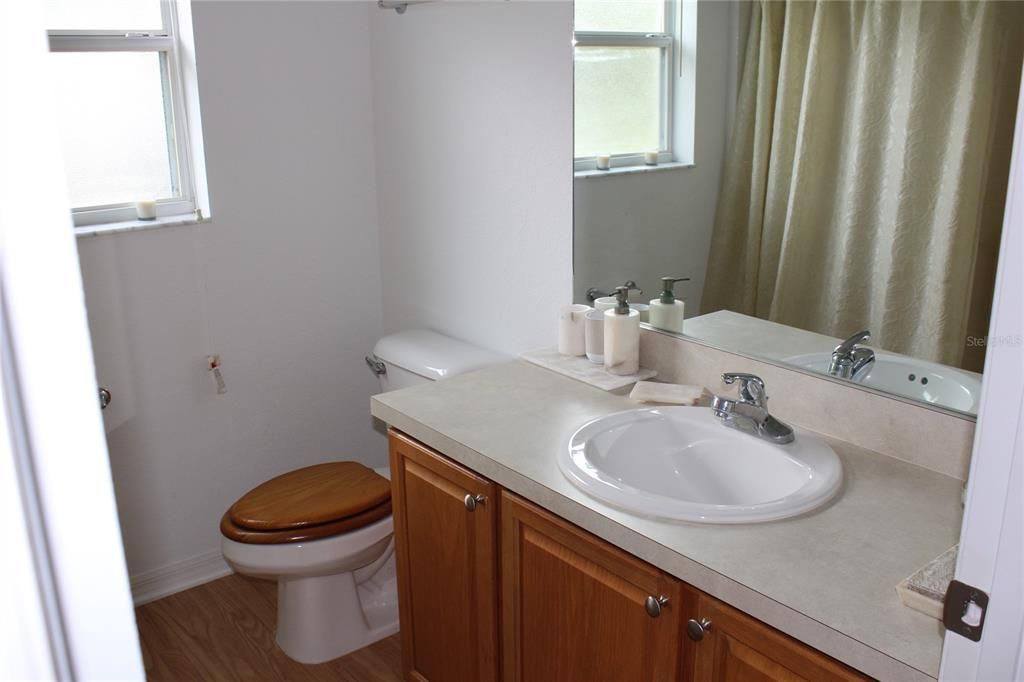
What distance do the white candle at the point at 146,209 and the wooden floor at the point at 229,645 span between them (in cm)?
116

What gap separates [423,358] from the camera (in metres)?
2.59

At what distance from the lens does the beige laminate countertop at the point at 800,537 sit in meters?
1.21

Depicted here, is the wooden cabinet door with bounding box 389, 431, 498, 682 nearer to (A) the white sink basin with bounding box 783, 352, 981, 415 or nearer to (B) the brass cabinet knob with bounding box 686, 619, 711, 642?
(B) the brass cabinet knob with bounding box 686, 619, 711, 642

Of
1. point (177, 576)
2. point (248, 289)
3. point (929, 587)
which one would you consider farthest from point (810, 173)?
point (177, 576)

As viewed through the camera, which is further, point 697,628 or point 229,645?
point 229,645

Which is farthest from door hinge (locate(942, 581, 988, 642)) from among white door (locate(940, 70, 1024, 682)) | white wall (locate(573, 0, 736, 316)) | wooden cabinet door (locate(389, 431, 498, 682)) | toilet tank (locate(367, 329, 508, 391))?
toilet tank (locate(367, 329, 508, 391))

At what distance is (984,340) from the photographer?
5.08ft

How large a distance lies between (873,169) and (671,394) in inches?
23.7

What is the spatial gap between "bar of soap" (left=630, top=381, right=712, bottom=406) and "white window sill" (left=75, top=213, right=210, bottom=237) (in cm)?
143

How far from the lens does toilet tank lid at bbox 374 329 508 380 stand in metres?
2.52

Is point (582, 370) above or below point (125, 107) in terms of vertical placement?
below

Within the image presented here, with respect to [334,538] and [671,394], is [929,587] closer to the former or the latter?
[671,394]

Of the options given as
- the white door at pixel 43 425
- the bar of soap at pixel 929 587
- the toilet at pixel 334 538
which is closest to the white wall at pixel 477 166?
the toilet at pixel 334 538

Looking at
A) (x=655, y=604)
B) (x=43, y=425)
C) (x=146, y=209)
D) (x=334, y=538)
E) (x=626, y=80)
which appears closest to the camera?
(x=43, y=425)
